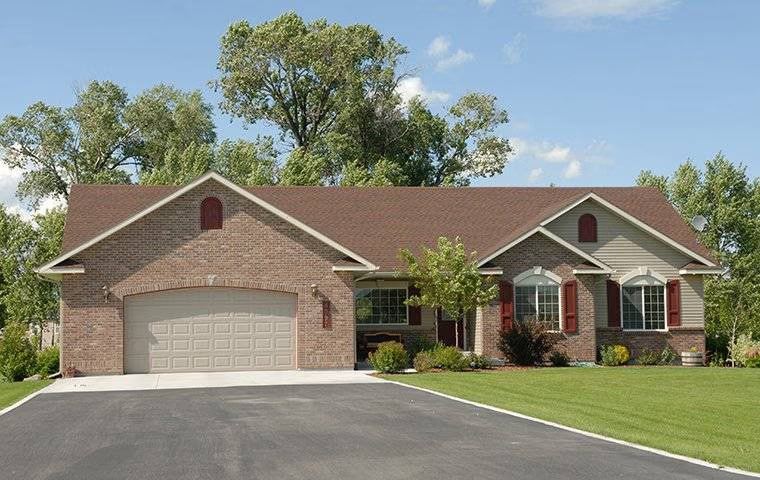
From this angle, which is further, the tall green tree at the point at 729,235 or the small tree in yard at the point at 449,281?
the tall green tree at the point at 729,235

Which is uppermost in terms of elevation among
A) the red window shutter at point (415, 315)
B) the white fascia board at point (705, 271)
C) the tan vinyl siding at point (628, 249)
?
the tan vinyl siding at point (628, 249)

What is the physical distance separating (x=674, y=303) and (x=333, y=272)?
1274 cm

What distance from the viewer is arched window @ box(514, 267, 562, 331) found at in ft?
109

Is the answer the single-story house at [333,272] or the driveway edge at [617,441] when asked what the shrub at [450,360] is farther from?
the driveway edge at [617,441]

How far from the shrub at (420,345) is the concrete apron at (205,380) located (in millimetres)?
3681

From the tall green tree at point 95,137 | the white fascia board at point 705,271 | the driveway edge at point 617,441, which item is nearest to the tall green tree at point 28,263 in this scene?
the tall green tree at point 95,137

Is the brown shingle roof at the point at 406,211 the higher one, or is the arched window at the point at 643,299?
the brown shingle roof at the point at 406,211

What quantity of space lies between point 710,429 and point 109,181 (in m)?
47.7

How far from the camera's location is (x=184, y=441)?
14961 mm

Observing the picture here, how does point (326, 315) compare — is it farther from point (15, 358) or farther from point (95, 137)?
point (95, 137)

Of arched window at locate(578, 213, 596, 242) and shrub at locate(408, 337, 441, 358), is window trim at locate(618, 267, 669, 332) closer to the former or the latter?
arched window at locate(578, 213, 596, 242)

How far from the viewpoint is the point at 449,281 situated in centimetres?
3150

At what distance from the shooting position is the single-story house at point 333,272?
29.8 m

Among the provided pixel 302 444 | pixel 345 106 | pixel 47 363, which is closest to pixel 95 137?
pixel 345 106
